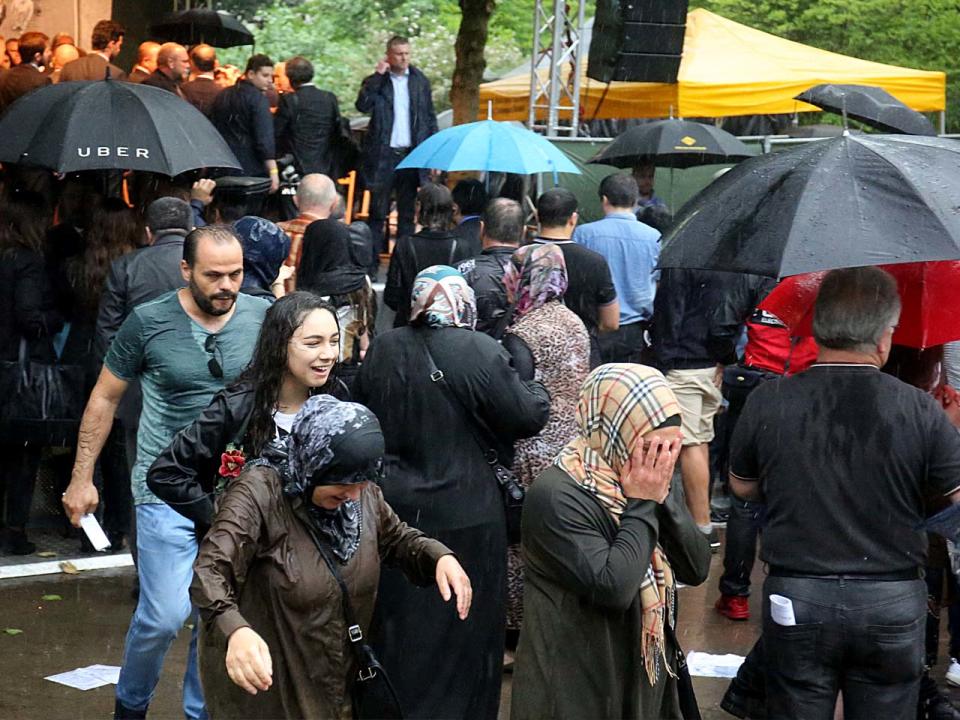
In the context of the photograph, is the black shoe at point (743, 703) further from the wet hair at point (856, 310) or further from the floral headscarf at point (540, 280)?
the floral headscarf at point (540, 280)

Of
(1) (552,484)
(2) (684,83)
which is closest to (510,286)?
(1) (552,484)

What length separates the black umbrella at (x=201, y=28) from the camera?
19875 mm

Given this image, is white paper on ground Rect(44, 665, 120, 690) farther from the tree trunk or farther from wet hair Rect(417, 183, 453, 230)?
the tree trunk

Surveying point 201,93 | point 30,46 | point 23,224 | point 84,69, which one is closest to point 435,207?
point 23,224

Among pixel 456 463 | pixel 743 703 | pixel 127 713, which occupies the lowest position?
pixel 127 713

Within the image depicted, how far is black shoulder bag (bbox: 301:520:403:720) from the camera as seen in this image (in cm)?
406

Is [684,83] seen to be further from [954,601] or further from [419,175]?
[954,601]

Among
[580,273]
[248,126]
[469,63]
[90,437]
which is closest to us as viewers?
[90,437]

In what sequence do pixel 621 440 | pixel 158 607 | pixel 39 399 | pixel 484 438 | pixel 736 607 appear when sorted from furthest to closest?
pixel 39 399, pixel 736 607, pixel 484 438, pixel 158 607, pixel 621 440

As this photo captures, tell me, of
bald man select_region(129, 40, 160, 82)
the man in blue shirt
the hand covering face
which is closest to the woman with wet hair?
the hand covering face

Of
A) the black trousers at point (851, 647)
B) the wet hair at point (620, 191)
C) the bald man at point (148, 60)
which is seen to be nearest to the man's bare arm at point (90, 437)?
the black trousers at point (851, 647)

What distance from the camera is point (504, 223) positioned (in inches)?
311

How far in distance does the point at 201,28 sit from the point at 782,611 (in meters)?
17.2

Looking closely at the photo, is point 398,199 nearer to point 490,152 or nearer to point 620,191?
point 490,152
